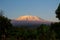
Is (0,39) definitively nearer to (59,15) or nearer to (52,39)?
(52,39)

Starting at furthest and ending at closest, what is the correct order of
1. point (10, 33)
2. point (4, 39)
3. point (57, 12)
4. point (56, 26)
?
point (57, 12)
point (56, 26)
point (10, 33)
point (4, 39)

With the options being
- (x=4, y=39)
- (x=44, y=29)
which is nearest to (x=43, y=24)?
(x=44, y=29)

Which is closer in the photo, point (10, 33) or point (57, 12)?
point (10, 33)

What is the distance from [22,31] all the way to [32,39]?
1.79m

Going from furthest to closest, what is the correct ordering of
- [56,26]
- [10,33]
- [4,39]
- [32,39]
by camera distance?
[56,26] < [10,33] < [32,39] < [4,39]

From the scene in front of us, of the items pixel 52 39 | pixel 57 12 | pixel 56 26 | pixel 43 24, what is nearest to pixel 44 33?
pixel 52 39

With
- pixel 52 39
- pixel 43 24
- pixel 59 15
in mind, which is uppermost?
pixel 59 15

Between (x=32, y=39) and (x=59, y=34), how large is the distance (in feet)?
13.2

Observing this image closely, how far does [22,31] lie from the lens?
70.6ft

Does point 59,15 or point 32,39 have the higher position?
point 59,15

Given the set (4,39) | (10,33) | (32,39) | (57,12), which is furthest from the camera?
(57,12)

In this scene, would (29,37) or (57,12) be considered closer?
(29,37)

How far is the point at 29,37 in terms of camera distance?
67.9ft

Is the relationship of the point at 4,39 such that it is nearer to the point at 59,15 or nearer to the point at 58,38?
the point at 58,38
